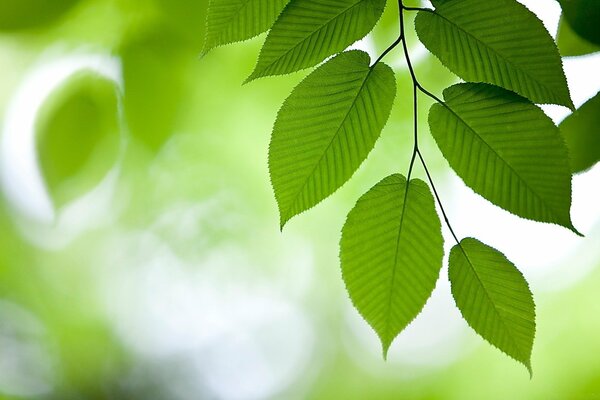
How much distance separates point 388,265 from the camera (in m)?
0.34

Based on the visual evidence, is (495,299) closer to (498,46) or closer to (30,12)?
(498,46)

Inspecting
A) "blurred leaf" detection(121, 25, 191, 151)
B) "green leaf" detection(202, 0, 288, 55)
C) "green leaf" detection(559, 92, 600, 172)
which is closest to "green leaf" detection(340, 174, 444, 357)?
"green leaf" detection(202, 0, 288, 55)

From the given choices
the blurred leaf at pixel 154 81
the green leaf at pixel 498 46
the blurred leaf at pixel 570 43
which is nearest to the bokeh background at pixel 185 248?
the blurred leaf at pixel 154 81

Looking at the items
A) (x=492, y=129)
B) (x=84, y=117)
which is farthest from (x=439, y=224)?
(x=84, y=117)

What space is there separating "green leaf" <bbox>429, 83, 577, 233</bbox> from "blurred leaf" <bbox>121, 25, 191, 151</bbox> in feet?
4.96

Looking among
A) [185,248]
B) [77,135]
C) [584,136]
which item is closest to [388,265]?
[584,136]

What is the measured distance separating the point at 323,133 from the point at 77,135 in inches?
55.0

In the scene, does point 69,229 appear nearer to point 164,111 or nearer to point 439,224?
point 164,111

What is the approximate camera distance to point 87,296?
195 centimetres

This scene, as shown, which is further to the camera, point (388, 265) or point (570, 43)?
point (570, 43)

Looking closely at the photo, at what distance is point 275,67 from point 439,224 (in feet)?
0.39

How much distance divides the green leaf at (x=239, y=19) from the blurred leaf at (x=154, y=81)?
146cm

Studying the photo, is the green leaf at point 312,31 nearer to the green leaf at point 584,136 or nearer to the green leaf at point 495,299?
the green leaf at point 495,299

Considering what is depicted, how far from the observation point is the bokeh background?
1630 millimetres
